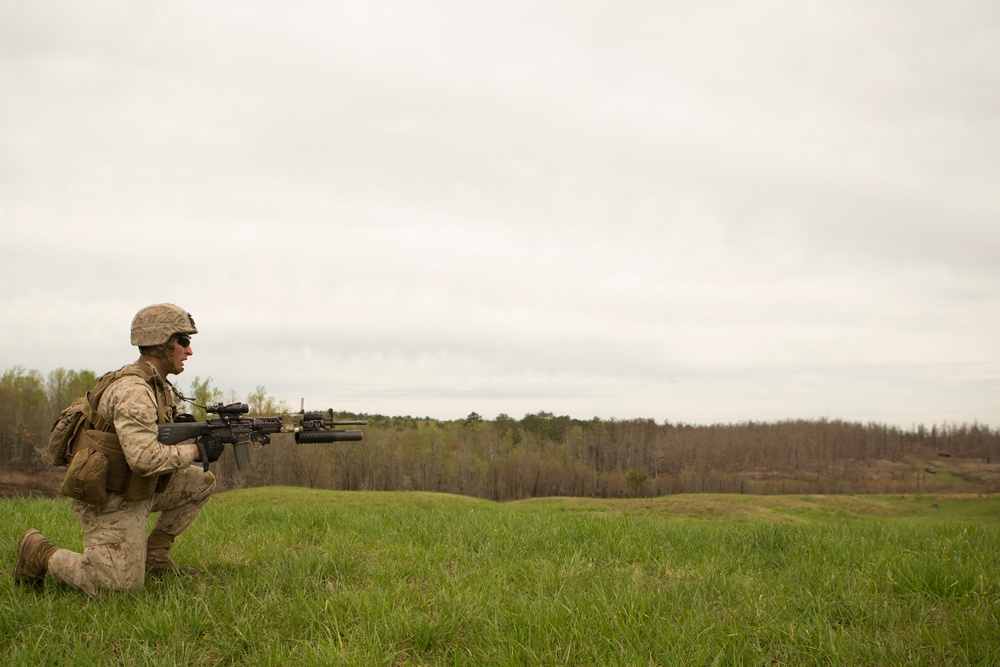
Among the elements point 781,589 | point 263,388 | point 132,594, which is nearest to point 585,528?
point 781,589

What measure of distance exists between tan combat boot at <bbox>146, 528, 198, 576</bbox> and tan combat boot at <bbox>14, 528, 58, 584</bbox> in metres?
0.87

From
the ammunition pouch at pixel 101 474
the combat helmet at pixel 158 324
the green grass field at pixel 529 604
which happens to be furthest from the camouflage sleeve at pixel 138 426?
the green grass field at pixel 529 604

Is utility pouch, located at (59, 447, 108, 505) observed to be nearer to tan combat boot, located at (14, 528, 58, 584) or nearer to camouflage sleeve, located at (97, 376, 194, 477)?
camouflage sleeve, located at (97, 376, 194, 477)

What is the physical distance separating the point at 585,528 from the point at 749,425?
179675 millimetres

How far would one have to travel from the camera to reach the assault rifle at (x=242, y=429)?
6.09m

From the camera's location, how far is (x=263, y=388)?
75188 millimetres

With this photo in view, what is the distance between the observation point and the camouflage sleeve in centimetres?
564

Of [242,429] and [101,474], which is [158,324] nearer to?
[242,429]

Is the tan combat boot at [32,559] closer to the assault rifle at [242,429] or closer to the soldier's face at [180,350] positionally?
the assault rifle at [242,429]

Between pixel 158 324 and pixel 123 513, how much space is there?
5.91 ft

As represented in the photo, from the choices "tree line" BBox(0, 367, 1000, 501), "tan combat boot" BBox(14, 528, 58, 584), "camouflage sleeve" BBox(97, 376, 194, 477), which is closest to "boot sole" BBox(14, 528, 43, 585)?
"tan combat boot" BBox(14, 528, 58, 584)

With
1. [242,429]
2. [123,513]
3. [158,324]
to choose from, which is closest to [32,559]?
[123,513]

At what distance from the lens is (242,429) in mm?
6488

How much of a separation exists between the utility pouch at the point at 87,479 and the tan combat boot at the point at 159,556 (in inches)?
40.1
